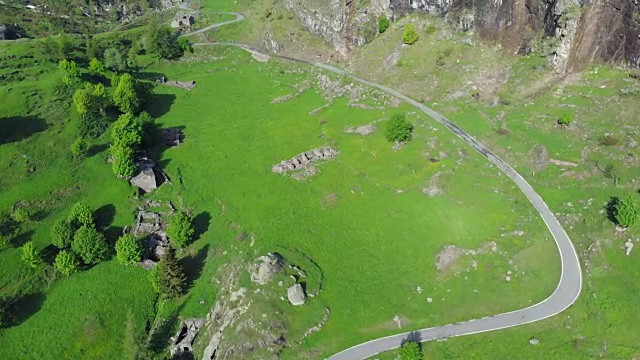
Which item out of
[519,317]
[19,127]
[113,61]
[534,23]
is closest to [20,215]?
[19,127]

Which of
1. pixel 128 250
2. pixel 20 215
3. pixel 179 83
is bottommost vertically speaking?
pixel 128 250

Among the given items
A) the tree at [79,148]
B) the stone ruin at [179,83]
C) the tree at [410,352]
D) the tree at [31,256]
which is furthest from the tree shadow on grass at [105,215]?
the tree at [410,352]

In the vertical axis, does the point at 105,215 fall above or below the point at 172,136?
below

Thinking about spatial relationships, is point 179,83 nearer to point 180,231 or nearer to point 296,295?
point 180,231

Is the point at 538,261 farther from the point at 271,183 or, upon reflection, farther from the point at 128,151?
the point at 128,151

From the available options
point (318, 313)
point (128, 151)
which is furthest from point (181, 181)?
point (318, 313)

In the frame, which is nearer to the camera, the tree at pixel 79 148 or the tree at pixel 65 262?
the tree at pixel 65 262

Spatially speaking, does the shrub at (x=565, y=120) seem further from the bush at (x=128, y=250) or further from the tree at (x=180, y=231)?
the bush at (x=128, y=250)

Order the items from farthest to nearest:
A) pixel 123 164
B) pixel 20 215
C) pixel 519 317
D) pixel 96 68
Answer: pixel 96 68
pixel 123 164
pixel 20 215
pixel 519 317
